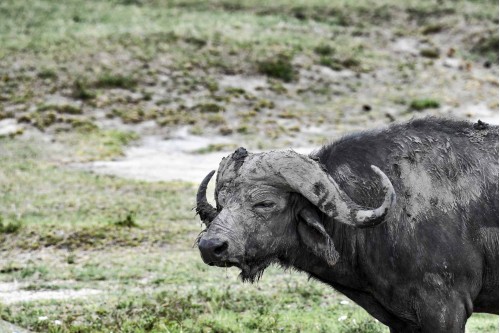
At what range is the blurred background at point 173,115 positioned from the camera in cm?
1295

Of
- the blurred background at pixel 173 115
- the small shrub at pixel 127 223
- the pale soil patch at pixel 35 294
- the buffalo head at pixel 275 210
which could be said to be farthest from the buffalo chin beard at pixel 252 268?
the small shrub at pixel 127 223

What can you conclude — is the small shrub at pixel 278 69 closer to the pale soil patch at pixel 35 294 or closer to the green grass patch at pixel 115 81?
the green grass patch at pixel 115 81

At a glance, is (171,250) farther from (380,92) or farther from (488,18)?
(488,18)

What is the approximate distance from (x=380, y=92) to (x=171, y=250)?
20.4 m

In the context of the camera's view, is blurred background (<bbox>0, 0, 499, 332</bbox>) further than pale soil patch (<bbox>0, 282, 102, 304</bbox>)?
No

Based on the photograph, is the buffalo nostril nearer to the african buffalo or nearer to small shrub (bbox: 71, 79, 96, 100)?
the african buffalo

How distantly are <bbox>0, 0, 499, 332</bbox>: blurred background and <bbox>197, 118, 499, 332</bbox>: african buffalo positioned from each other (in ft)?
3.26

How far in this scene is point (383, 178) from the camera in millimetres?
7477

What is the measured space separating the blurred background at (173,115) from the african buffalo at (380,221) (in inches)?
39.2

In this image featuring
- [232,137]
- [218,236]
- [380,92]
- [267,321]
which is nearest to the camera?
[218,236]

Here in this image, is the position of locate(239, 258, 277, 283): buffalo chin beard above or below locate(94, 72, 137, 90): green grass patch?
above

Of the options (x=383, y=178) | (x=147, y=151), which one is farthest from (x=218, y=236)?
(x=147, y=151)

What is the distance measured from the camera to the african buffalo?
25.0 ft

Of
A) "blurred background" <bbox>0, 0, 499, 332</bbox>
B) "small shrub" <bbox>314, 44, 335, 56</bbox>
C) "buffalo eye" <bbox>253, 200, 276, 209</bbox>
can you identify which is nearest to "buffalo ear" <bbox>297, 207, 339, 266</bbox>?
"buffalo eye" <bbox>253, 200, 276, 209</bbox>
